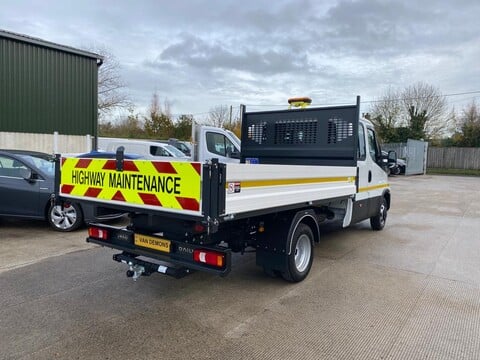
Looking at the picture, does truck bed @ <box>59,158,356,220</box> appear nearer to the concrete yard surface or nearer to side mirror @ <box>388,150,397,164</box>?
the concrete yard surface

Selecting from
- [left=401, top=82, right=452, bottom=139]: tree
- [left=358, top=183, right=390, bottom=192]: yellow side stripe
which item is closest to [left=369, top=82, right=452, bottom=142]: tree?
[left=401, top=82, right=452, bottom=139]: tree

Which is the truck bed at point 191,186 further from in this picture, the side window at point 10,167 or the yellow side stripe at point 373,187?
the side window at point 10,167

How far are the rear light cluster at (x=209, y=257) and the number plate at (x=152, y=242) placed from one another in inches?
15.0

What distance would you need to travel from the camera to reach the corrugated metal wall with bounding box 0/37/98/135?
14.7 m

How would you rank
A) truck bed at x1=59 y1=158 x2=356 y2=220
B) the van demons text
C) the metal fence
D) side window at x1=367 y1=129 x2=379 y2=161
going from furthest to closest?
1. the metal fence
2. side window at x1=367 y1=129 x2=379 y2=161
3. the van demons text
4. truck bed at x1=59 y1=158 x2=356 y2=220

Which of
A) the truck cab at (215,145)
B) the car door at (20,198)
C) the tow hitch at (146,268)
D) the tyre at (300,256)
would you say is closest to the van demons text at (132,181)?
the tow hitch at (146,268)

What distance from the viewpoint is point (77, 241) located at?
268 inches

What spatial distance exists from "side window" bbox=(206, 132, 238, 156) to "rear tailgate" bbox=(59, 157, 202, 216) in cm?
586

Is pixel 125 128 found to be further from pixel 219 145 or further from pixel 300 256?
pixel 300 256

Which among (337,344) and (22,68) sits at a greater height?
(22,68)

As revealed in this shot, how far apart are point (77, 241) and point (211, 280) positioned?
10.2 ft

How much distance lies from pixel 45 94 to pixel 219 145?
949 cm

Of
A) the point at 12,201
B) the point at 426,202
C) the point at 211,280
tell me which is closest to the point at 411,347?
the point at 211,280

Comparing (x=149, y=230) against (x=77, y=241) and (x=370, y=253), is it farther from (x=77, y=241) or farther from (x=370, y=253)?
(x=370, y=253)
